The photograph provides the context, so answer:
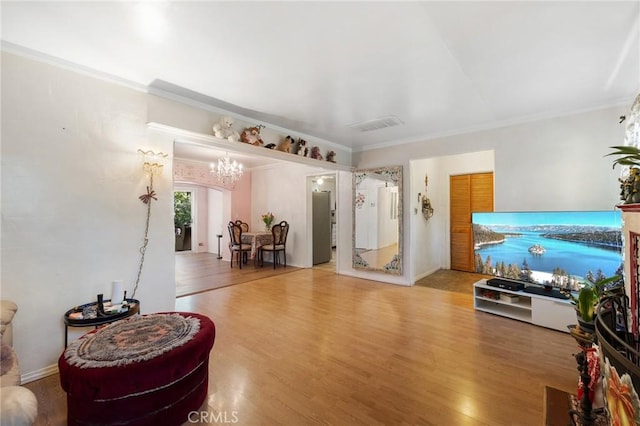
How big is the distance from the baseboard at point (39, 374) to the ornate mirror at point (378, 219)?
169 inches

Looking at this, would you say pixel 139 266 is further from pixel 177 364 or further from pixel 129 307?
pixel 177 364

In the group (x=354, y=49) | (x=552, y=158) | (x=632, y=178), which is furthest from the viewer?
(x=552, y=158)

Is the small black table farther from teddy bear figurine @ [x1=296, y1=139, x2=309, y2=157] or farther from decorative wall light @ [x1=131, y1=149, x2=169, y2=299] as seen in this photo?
teddy bear figurine @ [x1=296, y1=139, x2=309, y2=157]

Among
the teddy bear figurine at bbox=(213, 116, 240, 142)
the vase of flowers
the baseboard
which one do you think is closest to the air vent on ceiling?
the teddy bear figurine at bbox=(213, 116, 240, 142)

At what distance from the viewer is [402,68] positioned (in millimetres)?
2285

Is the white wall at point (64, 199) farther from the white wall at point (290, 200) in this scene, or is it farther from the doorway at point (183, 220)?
the doorway at point (183, 220)

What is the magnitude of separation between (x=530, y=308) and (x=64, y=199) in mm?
4905

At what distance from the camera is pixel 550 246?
9.53ft

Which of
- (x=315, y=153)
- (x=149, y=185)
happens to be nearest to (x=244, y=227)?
(x=315, y=153)

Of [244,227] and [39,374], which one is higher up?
[244,227]

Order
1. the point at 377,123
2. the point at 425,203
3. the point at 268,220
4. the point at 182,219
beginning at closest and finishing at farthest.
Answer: the point at 377,123
the point at 425,203
the point at 268,220
the point at 182,219

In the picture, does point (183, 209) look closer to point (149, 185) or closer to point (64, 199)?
point (149, 185)

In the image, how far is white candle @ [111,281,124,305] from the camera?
2297mm

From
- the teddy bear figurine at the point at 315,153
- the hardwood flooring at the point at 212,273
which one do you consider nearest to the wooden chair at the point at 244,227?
the hardwood flooring at the point at 212,273
